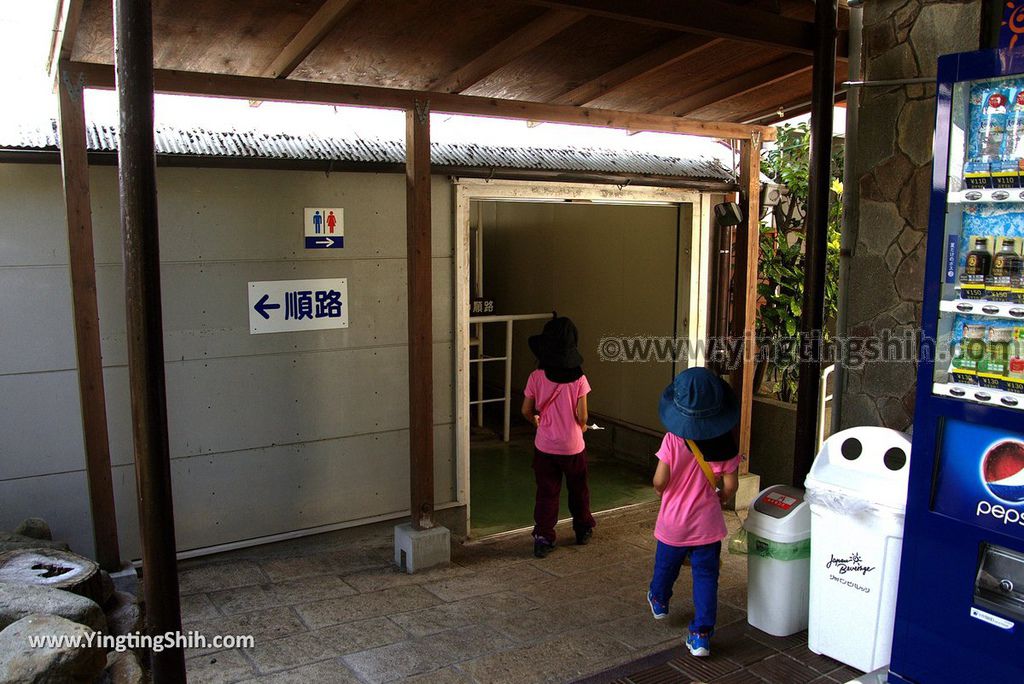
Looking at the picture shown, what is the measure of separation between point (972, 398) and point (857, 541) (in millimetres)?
922

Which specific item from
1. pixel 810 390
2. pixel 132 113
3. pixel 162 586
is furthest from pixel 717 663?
pixel 132 113

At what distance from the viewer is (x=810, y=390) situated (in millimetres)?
4902

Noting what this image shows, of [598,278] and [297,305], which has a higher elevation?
[598,278]

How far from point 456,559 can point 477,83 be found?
338cm

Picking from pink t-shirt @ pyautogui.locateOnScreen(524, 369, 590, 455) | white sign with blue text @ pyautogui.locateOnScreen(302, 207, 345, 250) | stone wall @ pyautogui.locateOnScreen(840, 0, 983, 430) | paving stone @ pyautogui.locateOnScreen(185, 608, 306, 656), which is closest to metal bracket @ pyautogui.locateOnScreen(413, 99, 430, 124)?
white sign with blue text @ pyautogui.locateOnScreen(302, 207, 345, 250)

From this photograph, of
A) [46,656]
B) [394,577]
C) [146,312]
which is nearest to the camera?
[146,312]

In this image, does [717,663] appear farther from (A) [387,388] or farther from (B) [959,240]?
(A) [387,388]

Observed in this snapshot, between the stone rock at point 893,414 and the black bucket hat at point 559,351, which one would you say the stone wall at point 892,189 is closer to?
the stone rock at point 893,414

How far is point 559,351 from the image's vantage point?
5.52m

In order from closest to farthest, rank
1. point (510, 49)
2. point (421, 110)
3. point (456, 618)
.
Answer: point (456, 618)
point (510, 49)
point (421, 110)

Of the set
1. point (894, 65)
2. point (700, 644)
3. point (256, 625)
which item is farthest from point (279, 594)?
point (894, 65)

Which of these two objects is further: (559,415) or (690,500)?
(559,415)

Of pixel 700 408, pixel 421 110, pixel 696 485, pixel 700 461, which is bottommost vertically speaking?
pixel 696 485

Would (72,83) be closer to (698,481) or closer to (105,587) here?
(105,587)
